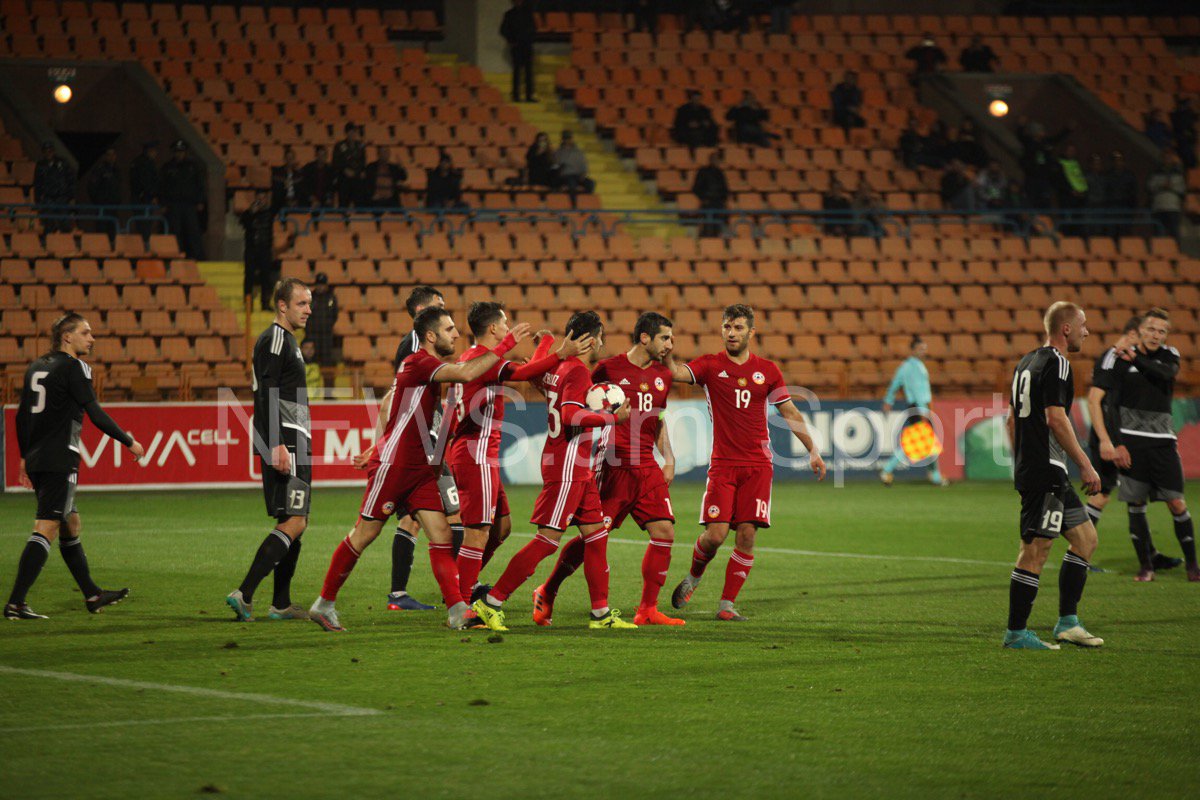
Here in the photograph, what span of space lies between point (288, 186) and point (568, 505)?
17.6m

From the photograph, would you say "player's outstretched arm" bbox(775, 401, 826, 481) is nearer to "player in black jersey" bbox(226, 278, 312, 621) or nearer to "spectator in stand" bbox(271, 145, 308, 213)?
"player in black jersey" bbox(226, 278, 312, 621)

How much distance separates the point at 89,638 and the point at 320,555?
15.4 ft

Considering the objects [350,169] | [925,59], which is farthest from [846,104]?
[350,169]

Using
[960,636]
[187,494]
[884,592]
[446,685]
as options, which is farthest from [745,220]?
[446,685]

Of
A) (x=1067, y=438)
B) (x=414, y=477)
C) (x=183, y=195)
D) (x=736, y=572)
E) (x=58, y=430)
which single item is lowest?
(x=736, y=572)

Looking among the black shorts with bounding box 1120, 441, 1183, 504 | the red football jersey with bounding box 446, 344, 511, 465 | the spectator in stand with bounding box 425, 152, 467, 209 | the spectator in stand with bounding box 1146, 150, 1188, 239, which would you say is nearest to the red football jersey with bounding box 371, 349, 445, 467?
the red football jersey with bounding box 446, 344, 511, 465

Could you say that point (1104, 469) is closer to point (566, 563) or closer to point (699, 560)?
point (699, 560)

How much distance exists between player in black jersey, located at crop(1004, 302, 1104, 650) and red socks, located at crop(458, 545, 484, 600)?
3.19 metres

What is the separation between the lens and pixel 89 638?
8914mm

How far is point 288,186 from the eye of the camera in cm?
2561

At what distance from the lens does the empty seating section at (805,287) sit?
25.0 m

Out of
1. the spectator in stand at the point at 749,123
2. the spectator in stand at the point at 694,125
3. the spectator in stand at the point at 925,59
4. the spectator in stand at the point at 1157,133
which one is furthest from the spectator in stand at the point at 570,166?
the spectator in stand at the point at 1157,133

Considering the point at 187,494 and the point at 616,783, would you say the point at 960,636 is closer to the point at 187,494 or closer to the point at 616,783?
the point at 616,783

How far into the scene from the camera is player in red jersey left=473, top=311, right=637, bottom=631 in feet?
30.1
